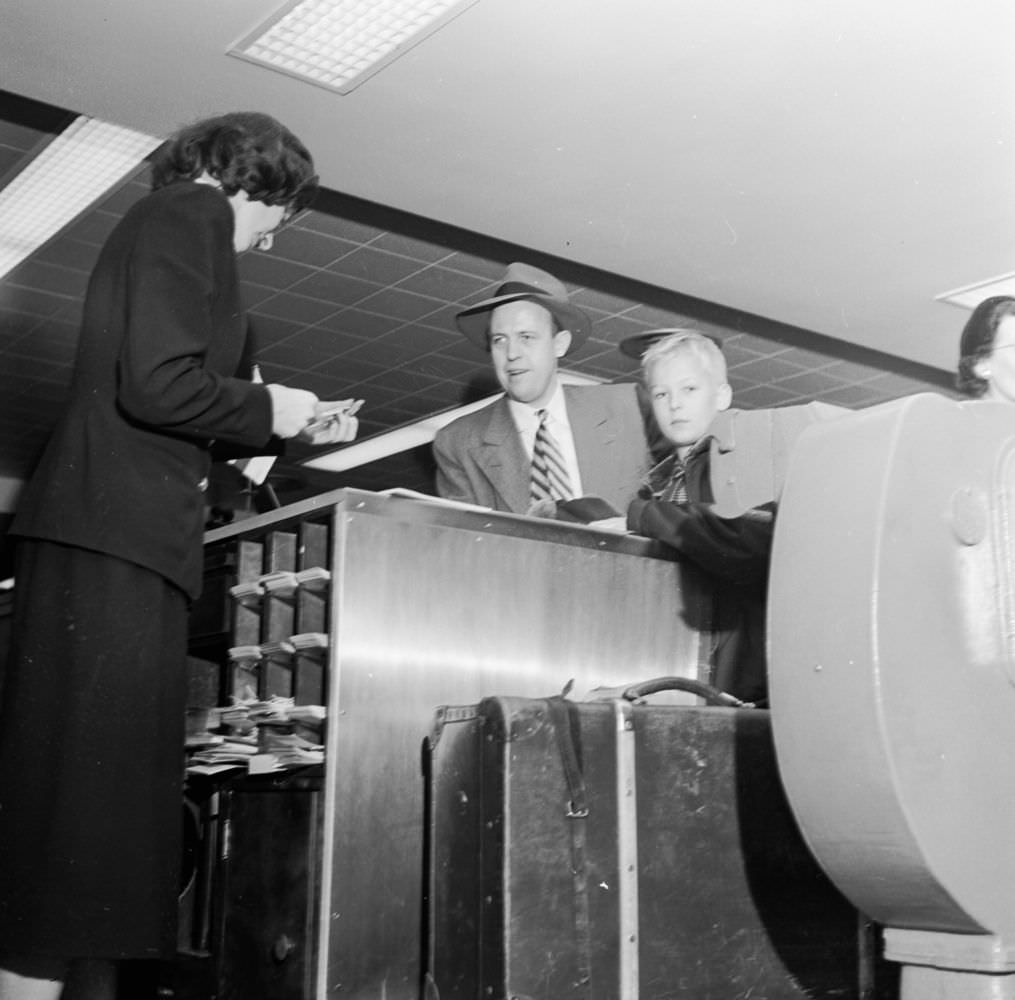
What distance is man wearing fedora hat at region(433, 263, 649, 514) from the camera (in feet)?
11.1

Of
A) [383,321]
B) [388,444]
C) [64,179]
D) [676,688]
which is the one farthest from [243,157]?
[388,444]

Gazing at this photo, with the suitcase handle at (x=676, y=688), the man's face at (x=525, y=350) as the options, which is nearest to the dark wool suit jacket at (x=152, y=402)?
the suitcase handle at (x=676, y=688)

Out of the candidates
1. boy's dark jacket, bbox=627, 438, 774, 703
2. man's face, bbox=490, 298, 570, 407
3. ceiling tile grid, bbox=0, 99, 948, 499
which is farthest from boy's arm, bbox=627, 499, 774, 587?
ceiling tile grid, bbox=0, 99, 948, 499

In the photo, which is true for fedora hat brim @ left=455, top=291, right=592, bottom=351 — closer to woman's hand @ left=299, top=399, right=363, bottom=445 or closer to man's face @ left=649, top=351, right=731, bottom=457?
man's face @ left=649, top=351, right=731, bottom=457

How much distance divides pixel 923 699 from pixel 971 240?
4407 millimetres

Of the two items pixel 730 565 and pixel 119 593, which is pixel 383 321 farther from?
pixel 119 593

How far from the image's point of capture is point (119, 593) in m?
1.69

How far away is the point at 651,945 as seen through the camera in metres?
1.80

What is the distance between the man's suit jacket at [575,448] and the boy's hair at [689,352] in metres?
0.34

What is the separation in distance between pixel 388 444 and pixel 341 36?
19.4 feet

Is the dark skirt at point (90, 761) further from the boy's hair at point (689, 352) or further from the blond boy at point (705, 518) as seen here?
the boy's hair at point (689, 352)

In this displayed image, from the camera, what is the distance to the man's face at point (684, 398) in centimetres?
294

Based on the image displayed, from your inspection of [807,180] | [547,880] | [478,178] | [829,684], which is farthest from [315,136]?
[829,684]

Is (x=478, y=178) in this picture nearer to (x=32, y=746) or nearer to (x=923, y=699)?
(x=32, y=746)
